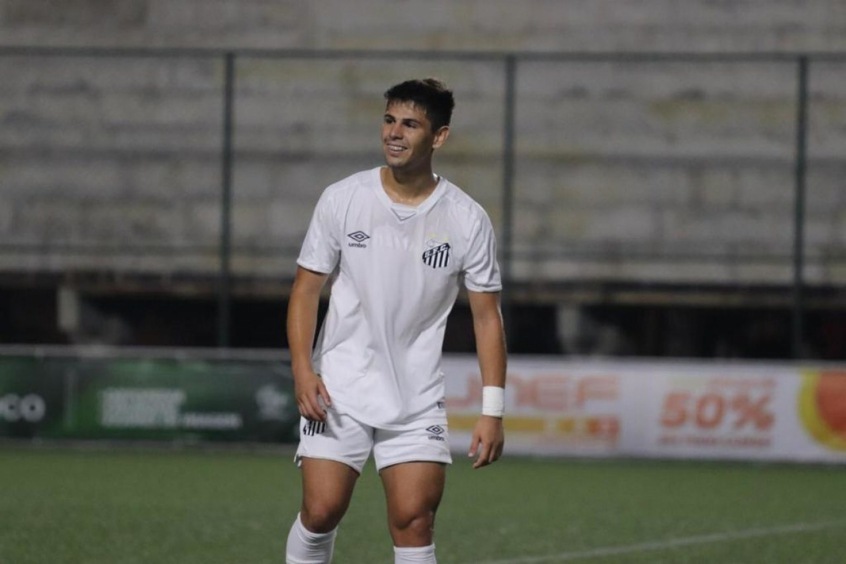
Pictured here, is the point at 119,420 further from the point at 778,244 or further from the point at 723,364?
the point at 778,244

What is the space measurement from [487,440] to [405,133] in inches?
44.3

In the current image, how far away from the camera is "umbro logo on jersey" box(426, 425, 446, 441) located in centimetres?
619

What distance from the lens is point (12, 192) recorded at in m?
20.8

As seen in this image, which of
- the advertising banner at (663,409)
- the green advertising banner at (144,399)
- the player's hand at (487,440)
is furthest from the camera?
the green advertising banner at (144,399)

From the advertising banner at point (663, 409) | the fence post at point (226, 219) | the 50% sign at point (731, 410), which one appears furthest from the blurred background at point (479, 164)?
the 50% sign at point (731, 410)

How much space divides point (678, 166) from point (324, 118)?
14.0 ft

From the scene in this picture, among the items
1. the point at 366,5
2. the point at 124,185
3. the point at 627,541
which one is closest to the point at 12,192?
the point at 124,185

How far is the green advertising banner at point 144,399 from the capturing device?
16422 millimetres

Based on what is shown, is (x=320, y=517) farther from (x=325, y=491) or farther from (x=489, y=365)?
(x=489, y=365)

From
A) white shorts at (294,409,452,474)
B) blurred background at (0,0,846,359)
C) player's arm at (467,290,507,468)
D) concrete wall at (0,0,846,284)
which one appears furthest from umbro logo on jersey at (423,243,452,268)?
concrete wall at (0,0,846,284)

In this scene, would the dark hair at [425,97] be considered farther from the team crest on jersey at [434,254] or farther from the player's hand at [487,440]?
the player's hand at [487,440]

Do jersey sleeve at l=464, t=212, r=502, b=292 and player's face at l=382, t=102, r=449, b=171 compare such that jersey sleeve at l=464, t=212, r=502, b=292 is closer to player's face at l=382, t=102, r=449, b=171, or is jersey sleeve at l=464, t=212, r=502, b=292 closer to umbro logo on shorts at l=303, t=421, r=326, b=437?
player's face at l=382, t=102, r=449, b=171

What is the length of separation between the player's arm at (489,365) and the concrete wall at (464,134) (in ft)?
46.1

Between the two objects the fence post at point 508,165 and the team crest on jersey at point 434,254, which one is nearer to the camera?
the team crest on jersey at point 434,254
